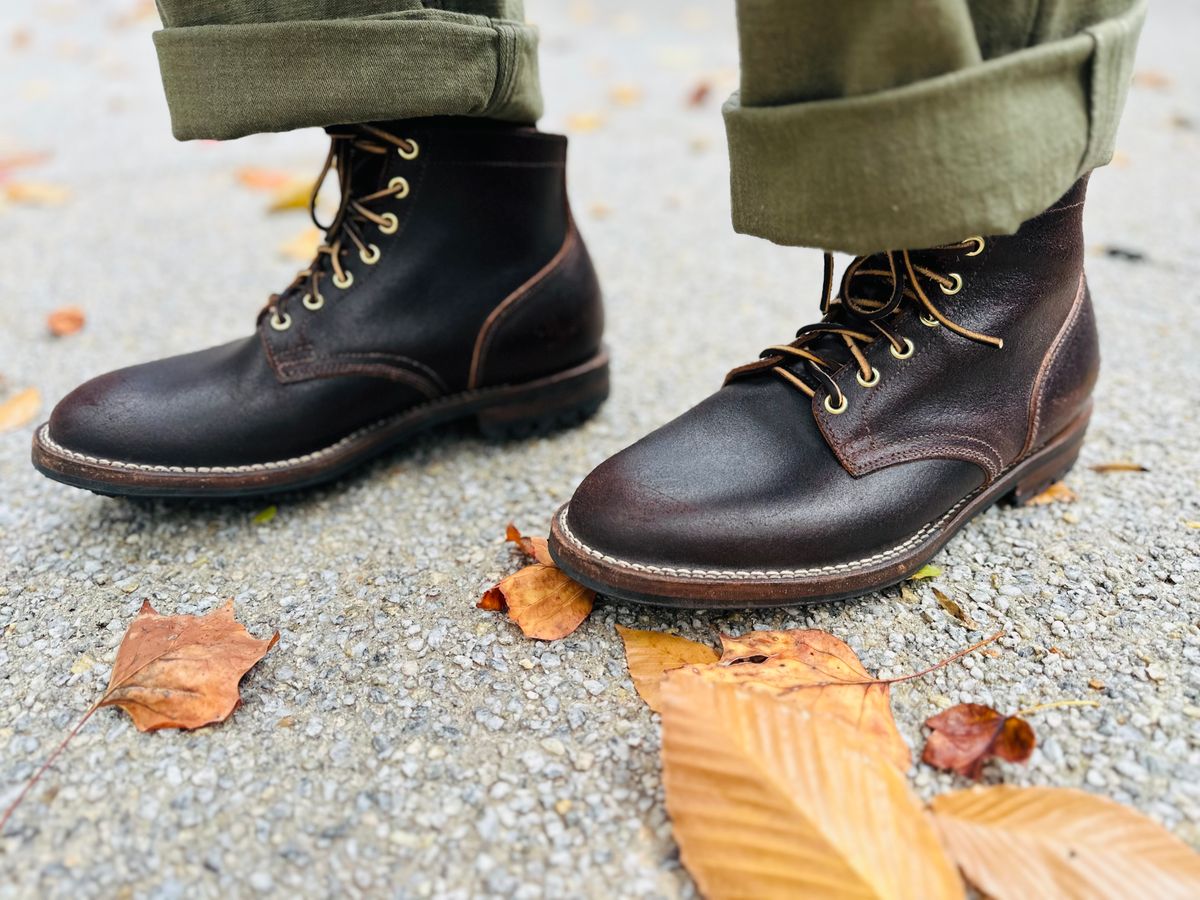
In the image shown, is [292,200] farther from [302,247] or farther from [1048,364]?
[1048,364]

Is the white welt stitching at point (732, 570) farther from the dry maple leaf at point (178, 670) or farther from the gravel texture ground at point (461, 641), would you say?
the dry maple leaf at point (178, 670)

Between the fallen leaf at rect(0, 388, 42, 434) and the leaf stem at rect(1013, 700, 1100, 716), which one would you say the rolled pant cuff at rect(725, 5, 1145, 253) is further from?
the fallen leaf at rect(0, 388, 42, 434)

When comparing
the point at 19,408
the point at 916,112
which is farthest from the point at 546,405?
the point at 19,408

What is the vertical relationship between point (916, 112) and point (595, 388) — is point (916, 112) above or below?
above

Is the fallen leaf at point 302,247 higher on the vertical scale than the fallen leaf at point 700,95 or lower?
lower

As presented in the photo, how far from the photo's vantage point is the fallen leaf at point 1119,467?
1.47m

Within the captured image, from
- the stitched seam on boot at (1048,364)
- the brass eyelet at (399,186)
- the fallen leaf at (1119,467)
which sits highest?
the brass eyelet at (399,186)

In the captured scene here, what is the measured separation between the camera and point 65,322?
7.03ft

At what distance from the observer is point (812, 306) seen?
2.21 meters

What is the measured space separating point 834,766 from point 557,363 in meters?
0.92

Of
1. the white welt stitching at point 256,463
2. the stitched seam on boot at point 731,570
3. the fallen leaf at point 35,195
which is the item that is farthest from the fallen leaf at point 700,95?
the stitched seam on boot at point 731,570

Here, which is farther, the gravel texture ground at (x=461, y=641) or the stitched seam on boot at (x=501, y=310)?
the stitched seam on boot at (x=501, y=310)

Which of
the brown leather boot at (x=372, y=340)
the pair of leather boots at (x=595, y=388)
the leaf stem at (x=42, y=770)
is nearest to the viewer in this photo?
the leaf stem at (x=42, y=770)

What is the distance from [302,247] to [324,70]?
141 cm
